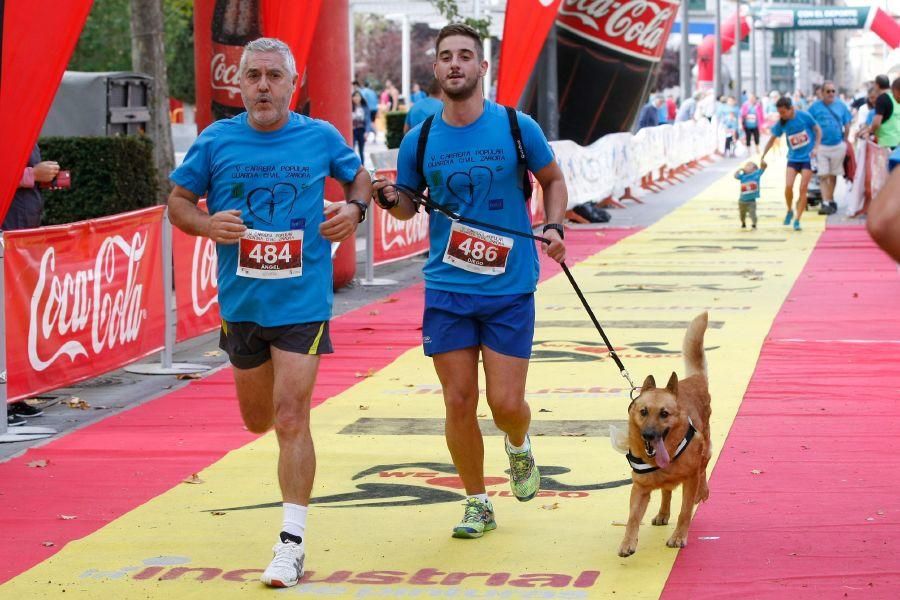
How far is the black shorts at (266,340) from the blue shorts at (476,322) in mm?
478

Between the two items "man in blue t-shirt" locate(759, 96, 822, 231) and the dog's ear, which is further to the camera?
"man in blue t-shirt" locate(759, 96, 822, 231)

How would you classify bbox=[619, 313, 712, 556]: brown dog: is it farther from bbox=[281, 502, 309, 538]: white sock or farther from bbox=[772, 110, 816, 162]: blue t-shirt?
bbox=[772, 110, 816, 162]: blue t-shirt

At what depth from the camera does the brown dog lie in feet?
18.9

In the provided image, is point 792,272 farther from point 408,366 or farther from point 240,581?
point 240,581

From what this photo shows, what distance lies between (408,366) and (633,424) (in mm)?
5419

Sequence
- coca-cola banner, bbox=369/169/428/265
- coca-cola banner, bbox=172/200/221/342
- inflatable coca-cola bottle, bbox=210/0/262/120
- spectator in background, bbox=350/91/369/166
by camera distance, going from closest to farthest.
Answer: coca-cola banner, bbox=172/200/221/342 < inflatable coca-cola bottle, bbox=210/0/262/120 < coca-cola banner, bbox=369/169/428/265 < spectator in background, bbox=350/91/369/166

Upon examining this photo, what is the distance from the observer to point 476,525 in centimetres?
636

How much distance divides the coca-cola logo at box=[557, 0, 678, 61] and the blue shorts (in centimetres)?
1887

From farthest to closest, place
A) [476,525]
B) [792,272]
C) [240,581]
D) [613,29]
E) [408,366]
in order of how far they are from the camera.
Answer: [613,29], [792,272], [408,366], [476,525], [240,581]

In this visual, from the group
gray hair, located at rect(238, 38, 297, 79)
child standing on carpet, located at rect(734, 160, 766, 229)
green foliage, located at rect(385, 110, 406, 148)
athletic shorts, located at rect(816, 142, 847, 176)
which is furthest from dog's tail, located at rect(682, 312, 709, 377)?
green foliage, located at rect(385, 110, 406, 148)

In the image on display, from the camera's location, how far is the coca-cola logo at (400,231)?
1727cm

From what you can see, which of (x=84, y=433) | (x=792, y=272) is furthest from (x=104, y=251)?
(x=792, y=272)

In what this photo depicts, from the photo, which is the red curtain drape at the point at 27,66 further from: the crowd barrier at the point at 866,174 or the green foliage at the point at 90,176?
the crowd barrier at the point at 866,174

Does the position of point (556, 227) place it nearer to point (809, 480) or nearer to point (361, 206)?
point (361, 206)
